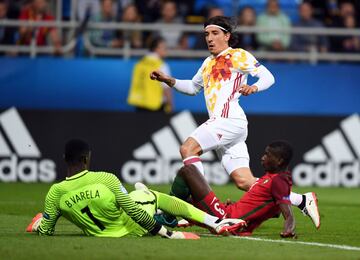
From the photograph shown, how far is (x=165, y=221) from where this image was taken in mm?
11242

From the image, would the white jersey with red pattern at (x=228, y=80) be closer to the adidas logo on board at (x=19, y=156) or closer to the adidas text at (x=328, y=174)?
the adidas logo on board at (x=19, y=156)

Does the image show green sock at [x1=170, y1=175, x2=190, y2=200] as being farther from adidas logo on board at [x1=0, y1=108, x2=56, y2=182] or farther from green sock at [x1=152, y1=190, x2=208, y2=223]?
adidas logo on board at [x1=0, y1=108, x2=56, y2=182]

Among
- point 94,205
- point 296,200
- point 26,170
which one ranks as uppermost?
point 94,205

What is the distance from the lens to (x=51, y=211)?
10.2 m

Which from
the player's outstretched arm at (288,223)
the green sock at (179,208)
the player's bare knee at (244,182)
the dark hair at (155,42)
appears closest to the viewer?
the green sock at (179,208)

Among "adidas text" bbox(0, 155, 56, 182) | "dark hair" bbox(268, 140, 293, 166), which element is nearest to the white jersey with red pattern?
"dark hair" bbox(268, 140, 293, 166)

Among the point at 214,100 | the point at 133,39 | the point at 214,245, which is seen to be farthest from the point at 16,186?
the point at 214,245

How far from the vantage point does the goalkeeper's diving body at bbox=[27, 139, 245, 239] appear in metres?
10.1

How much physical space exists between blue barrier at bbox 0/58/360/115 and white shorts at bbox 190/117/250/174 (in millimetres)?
8970

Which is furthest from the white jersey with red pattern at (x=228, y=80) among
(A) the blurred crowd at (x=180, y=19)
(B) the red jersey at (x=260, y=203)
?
(A) the blurred crowd at (x=180, y=19)

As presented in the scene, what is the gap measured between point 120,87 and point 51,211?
1135 cm

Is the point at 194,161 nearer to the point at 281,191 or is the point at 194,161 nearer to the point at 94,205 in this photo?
the point at 281,191

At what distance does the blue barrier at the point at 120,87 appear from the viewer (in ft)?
69.1

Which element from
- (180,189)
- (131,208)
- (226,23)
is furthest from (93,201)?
(226,23)
